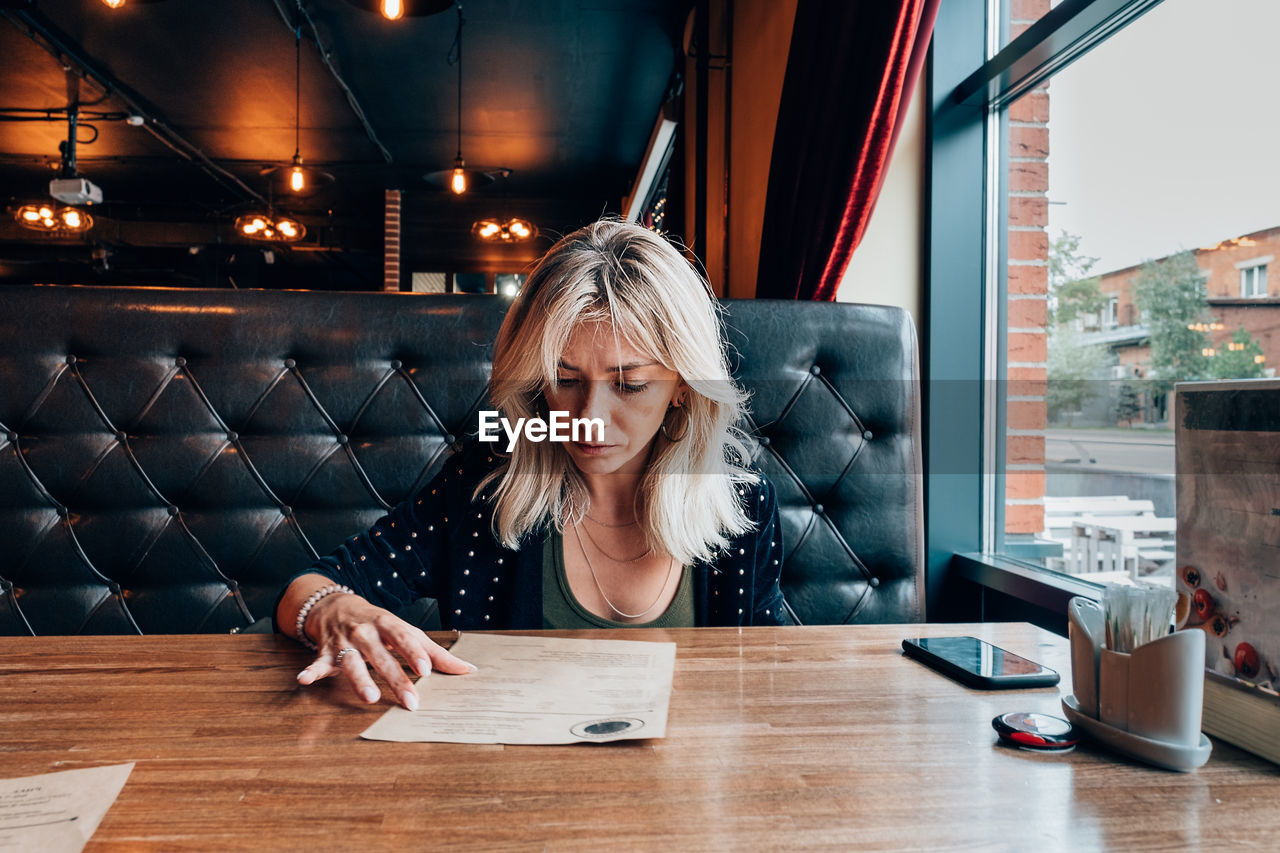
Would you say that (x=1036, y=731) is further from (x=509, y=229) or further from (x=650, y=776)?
(x=509, y=229)

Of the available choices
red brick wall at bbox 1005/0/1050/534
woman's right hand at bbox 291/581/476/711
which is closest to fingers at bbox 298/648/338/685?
woman's right hand at bbox 291/581/476/711

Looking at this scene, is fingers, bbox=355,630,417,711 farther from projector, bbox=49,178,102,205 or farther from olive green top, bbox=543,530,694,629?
projector, bbox=49,178,102,205

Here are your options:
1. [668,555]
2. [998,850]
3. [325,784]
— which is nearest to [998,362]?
[668,555]

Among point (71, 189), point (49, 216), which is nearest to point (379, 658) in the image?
point (71, 189)

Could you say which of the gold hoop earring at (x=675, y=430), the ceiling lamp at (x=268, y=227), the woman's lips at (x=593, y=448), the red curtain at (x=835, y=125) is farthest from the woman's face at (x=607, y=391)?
the ceiling lamp at (x=268, y=227)

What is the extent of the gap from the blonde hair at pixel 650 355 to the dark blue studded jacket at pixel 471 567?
3 centimetres

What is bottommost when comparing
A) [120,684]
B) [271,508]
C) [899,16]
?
[120,684]

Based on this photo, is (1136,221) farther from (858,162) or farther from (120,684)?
(120,684)

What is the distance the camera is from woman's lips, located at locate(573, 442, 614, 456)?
4.06 ft

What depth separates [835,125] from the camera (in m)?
1.92

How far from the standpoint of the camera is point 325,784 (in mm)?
600

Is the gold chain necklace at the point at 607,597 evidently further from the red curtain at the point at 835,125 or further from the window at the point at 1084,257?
the red curtain at the point at 835,125

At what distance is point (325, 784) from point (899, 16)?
1751 millimetres

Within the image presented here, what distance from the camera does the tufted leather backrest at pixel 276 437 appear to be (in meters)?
1.61
